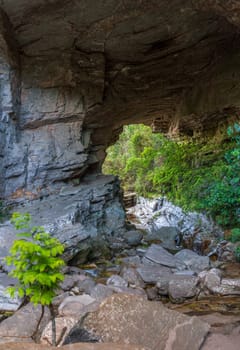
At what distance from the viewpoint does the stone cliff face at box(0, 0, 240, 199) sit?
244 inches

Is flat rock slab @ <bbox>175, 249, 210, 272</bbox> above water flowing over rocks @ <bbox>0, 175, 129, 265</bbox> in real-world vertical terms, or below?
below

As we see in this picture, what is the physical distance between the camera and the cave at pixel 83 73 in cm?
624

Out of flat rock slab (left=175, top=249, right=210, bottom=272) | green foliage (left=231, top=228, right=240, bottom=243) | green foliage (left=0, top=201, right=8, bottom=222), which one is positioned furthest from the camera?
green foliage (left=0, top=201, right=8, bottom=222)

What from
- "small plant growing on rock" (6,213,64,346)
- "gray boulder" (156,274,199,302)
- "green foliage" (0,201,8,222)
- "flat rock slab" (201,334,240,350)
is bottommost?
"gray boulder" (156,274,199,302)

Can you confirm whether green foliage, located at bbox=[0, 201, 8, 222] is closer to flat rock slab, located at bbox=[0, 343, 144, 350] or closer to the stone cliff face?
the stone cliff face

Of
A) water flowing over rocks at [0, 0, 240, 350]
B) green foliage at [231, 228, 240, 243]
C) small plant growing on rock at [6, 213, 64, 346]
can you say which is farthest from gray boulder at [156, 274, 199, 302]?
small plant growing on rock at [6, 213, 64, 346]

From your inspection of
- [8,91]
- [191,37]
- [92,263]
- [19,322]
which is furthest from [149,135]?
[19,322]

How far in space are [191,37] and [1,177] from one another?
6.29 metres

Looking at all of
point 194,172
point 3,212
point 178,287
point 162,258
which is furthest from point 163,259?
point 194,172

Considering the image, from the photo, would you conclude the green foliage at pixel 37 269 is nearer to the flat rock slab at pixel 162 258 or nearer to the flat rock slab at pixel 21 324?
the flat rock slab at pixel 21 324

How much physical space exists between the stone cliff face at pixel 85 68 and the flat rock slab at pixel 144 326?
507 cm

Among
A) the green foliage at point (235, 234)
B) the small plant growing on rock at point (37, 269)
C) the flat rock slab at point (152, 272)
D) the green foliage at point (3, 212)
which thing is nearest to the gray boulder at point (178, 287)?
the flat rock slab at point (152, 272)

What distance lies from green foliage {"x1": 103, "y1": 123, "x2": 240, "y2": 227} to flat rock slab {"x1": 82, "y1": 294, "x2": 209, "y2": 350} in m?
2.89

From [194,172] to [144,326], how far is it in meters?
7.85
